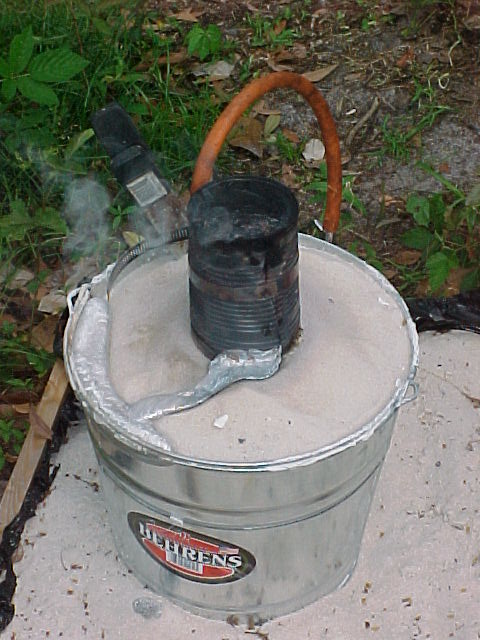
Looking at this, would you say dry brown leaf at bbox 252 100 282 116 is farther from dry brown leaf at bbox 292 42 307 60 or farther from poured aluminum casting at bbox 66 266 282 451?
poured aluminum casting at bbox 66 266 282 451

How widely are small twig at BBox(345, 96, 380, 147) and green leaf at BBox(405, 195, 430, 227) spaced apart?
18.6 inches

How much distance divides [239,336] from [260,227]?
166 mm

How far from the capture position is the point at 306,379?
1.39 meters

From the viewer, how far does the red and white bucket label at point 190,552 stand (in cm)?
143

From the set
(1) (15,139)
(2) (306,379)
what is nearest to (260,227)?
(2) (306,379)

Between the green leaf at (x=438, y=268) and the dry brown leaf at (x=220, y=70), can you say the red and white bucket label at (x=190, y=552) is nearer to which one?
the green leaf at (x=438, y=268)

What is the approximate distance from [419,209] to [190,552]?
1.20 m

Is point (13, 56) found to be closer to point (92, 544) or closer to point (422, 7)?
point (92, 544)

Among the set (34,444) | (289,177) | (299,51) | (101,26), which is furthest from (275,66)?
(34,444)

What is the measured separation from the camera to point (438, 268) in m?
2.17

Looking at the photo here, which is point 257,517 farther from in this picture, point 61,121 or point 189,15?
point 189,15

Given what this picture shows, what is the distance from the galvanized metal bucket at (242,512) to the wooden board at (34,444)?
0.81ft

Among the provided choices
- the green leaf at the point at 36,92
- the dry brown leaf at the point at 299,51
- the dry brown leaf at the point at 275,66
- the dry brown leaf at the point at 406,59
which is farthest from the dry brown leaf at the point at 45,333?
the dry brown leaf at the point at 406,59

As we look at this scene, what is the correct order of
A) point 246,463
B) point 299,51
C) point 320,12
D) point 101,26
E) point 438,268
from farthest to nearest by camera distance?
1. point 320,12
2. point 299,51
3. point 101,26
4. point 438,268
5. point 246,463
